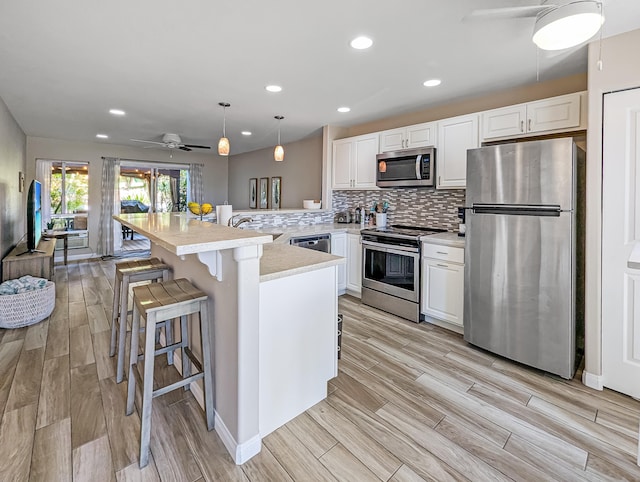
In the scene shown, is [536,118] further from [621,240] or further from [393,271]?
[393,271]

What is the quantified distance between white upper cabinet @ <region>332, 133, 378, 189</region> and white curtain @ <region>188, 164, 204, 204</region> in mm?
4503

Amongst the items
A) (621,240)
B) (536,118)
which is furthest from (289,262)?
(536,118)

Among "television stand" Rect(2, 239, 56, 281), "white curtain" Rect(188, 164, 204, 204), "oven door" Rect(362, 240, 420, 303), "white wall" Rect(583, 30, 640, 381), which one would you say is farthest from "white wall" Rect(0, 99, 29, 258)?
"white wall" Rect(583, 30, 640, 381)

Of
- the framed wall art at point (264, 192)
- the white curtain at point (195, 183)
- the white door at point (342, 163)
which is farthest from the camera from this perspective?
the white curtain at point (195, 183)

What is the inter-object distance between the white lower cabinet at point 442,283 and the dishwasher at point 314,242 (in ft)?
3.81

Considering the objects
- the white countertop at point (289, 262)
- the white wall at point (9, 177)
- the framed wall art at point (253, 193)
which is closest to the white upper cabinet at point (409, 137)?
the white countertop at point (289, 262)

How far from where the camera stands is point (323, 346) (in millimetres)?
2031

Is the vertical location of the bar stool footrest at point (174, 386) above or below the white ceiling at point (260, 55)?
below

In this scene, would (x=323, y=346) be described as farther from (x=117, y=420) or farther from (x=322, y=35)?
(x=322, y=35)

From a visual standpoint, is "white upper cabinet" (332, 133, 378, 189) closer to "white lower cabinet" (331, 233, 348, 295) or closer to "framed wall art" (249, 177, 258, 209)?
"white lower cabinet" (331, 233, 348, 295)

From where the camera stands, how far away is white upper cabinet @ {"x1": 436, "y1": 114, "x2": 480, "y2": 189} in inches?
127

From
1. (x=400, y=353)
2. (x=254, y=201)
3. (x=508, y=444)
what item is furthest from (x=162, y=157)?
(x=508, y=444)

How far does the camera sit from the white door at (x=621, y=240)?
81.6 inches

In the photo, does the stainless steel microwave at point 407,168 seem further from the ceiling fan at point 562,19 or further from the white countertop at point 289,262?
the white countertop at point 289,262
